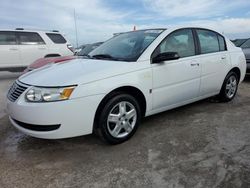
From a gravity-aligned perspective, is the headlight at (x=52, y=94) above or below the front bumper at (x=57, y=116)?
above

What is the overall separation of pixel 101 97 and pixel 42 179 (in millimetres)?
1103

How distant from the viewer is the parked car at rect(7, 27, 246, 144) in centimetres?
302

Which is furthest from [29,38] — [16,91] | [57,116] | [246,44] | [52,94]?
[57,116]

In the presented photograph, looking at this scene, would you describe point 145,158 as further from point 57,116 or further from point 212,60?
point 212,60

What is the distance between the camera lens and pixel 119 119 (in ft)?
11.3

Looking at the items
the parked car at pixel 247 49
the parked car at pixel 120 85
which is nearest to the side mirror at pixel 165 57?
the parked car at pixel 120 85

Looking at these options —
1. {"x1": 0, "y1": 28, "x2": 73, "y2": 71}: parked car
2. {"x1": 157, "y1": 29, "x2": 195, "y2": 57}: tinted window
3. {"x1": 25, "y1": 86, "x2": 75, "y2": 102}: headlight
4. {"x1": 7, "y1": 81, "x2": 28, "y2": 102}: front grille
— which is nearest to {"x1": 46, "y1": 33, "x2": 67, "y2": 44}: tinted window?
{"x1": 0, "y1": 28, "x2": 73, "y2": 71}: parked car

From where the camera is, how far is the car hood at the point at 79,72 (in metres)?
3.11

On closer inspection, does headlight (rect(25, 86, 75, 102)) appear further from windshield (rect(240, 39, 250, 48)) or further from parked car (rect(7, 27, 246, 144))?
windshield (rect(240, 39, 250, 48))

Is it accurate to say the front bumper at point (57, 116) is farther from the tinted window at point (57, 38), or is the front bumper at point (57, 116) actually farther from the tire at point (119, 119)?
the tinted window at point (57, 38)

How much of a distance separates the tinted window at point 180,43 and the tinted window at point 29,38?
7.62 m

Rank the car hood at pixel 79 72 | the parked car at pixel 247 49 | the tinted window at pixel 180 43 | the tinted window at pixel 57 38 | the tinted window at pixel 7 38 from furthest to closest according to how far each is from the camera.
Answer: the tinted window at pixel 57 38 < the tinted window at pixel 7 38 < the parked car at pixel 247 49 < the tinted window at pixel 180 43 < the car hood at pixel 79 72

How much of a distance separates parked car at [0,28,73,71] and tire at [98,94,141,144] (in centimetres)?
792

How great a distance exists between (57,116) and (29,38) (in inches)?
330
